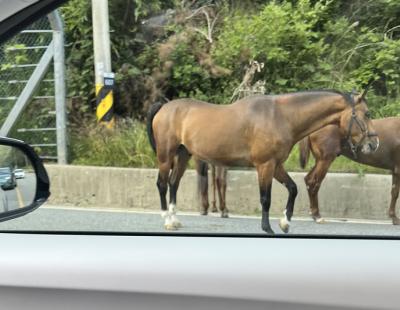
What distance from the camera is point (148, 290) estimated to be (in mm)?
1411

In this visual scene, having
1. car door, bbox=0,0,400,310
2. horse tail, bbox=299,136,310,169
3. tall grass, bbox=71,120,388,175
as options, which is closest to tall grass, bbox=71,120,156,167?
tall grass, bbox=71,120,388,175

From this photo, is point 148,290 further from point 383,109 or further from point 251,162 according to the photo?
point 383,109

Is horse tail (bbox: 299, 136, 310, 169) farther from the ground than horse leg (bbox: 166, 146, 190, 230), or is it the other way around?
horse tail (bbox: 299, 136, 310, 169)

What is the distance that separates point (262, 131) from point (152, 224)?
75 centimetres

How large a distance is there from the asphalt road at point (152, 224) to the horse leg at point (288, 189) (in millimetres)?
25

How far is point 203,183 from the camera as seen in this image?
6.56ft

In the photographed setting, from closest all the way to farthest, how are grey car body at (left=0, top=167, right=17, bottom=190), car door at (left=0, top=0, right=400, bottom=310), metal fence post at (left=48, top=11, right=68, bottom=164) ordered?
1. car door at (left=0, top=0, right=400, bottom=310)
2. grey car body at (left=0, top=167, right=17, bottom=190)
3. metal fence post at (left=48, top=11, right=68, bottom=164)

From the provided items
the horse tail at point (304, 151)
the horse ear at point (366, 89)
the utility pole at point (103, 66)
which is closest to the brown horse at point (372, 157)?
the horse tail at point (304, 151)

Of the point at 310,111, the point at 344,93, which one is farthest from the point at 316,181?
the point at 310,111

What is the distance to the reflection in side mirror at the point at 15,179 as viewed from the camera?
1.54 meters

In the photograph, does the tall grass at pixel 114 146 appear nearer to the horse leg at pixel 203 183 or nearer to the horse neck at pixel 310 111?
the horse leg at pixel 203 183

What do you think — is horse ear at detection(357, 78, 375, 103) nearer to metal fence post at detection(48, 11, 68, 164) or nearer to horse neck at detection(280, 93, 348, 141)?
horse neck at detection(280, 93, 348, 141)

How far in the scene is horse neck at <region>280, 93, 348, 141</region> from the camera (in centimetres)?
Result: 210

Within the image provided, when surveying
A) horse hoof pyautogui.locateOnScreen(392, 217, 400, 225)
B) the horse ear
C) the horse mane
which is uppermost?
the horse ear
